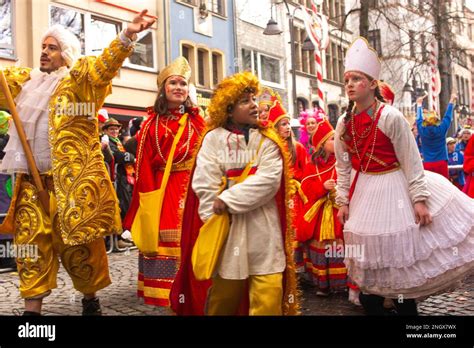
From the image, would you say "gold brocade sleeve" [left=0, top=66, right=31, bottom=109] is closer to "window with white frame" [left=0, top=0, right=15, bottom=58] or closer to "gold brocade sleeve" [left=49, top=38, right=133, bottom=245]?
"gold brocade sleeve" [left=49, top=38, right=133, bottom=245]

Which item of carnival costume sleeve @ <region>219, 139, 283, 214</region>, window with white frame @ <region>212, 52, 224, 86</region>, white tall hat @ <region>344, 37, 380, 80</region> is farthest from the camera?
window with white frame @ <region>212, 52, 224, 86</region>

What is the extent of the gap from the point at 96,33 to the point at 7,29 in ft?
7.35

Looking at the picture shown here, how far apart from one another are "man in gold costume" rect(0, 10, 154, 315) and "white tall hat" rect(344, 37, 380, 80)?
1.33 m

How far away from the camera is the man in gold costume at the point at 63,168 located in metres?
4.12

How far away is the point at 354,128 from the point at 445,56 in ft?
29.0

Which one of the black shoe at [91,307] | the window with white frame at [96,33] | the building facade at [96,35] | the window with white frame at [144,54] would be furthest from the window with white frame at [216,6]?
the black shoe at [91,307]

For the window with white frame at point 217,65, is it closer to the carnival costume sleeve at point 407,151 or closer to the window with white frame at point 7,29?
the window with white frame at point 7,29

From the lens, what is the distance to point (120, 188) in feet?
29.5

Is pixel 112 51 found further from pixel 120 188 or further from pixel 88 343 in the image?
pixel 120 188

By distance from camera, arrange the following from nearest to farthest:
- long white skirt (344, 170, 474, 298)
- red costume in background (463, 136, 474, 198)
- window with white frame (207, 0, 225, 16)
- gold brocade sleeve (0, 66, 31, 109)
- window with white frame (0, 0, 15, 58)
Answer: long white skirt (344, 170, 474, 298) → gold brocade sleeve (0, 66, 31, 109) → red costume in background (463, 136, 474, 198) → window with white frame (0, 0, 15, 58) → window with white frame (207, 0, 225, 16)

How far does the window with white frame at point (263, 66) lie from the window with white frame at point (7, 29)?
4.92 meters

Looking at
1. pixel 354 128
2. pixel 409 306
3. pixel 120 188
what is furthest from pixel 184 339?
pixel 120 188

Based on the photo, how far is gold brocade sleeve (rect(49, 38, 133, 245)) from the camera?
163 inches

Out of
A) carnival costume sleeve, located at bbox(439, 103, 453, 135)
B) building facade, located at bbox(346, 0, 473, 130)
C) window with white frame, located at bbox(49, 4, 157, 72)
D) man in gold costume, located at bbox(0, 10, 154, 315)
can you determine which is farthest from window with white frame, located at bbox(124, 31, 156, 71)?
man in gold costume, located at bbox(0, 10, 154, 315)
